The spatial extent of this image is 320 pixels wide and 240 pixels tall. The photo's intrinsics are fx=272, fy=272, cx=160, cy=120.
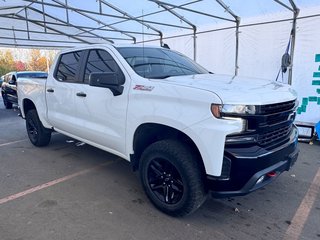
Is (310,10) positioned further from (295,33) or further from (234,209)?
(234,209)

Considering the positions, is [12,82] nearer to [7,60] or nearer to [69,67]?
[69,67]

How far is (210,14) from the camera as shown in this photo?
28.1ft

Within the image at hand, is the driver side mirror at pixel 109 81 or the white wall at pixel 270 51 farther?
the white wall at pixel 270 51

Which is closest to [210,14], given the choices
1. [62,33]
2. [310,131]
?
[310,131]

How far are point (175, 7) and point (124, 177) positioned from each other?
6.44m

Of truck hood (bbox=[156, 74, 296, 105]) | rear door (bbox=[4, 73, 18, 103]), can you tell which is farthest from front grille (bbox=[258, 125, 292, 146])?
rear door (bbox=[4, 73, 18, 103])

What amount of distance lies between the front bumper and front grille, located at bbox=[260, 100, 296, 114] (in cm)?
35

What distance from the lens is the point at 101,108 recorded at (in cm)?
354

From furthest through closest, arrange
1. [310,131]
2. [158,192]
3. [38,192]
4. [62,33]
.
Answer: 1. [62,33]
2. [310,131]
3. [38,192]
4. [158,192]

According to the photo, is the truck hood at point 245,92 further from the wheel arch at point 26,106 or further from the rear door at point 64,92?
the wheel arch at point 26,106

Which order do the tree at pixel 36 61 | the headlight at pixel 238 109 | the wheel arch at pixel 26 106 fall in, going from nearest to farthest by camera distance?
the headlight at pixel 238 109 → the wheel arch at pixel 26 106 → the tree at pixel 36 61

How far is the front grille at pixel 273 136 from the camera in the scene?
2.53 metres

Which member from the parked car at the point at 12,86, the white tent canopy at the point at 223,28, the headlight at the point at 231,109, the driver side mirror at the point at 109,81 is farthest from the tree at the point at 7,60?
the headlight at the point at 231,109

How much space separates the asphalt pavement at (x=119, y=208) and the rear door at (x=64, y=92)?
0.75 meters
